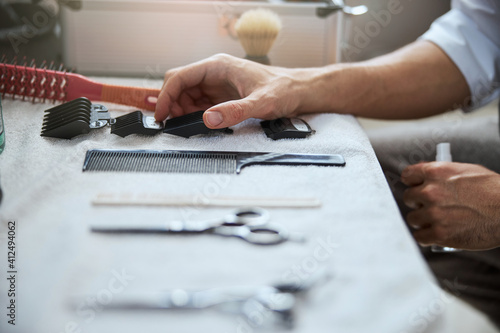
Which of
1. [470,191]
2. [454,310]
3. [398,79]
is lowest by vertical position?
[454,310]

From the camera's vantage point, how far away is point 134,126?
69cm

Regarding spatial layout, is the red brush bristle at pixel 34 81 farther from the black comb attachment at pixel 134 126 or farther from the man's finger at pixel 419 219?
the man's finger at pixel 419 219

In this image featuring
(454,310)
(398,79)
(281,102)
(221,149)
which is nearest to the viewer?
(221,149)

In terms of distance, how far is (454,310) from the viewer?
3.76 feet

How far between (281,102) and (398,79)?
32 cm

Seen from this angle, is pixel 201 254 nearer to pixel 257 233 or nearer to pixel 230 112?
pixel 257 233

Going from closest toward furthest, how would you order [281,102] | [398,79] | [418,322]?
[418,322], [281,102], [398,79]

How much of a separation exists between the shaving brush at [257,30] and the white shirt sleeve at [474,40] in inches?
14.1

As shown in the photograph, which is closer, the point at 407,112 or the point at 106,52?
the point at 407,112

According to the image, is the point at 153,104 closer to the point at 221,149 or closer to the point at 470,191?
the point at 221,149

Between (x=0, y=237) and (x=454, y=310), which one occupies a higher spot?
(x=0, y=237)

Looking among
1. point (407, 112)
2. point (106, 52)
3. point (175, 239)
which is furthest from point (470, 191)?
point (106, 52)

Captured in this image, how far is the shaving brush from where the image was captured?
89 cm

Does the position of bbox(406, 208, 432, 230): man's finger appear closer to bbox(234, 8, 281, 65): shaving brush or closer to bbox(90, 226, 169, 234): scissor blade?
bbox(234, 8, 281, 65): shaving brush
